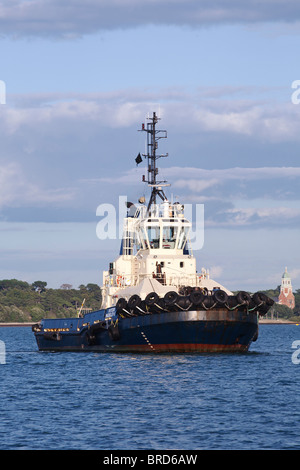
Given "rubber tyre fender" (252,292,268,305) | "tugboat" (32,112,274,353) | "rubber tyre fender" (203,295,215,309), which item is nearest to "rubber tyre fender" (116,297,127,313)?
"tugboat" (32,112,274,353)

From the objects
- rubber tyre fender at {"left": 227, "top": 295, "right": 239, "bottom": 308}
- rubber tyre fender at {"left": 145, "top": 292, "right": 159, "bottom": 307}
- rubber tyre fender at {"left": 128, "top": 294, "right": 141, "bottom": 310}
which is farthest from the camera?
rubber tyre fender at {"left": 128, "top": 294, "right": 141, "bottom": 310}

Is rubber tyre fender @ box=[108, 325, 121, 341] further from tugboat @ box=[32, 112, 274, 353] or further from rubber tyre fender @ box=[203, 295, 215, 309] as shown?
rubber tyre fender @ box=[203, 295, 215, 309]

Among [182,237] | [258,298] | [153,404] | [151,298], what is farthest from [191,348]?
[153,404]

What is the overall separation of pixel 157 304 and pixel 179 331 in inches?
90.3

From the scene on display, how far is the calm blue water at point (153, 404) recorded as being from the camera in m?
32.9

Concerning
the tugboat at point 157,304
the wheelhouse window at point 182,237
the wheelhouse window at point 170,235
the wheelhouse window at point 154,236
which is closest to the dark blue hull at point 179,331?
the tugboat at point 157,304

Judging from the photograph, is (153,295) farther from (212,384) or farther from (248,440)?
(248,440)


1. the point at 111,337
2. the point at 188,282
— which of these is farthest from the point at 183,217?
the point at 111,337

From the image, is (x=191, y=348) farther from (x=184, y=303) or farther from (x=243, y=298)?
(x=243, y=298)

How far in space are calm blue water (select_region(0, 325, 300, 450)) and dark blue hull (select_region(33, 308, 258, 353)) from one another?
3.29 ft

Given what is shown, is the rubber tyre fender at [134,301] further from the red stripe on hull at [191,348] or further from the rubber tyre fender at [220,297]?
the rubber tyre fender at [220,297]

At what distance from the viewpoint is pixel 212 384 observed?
47938 mm

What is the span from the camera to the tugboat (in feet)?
189

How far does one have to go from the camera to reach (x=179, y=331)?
5797 cm
